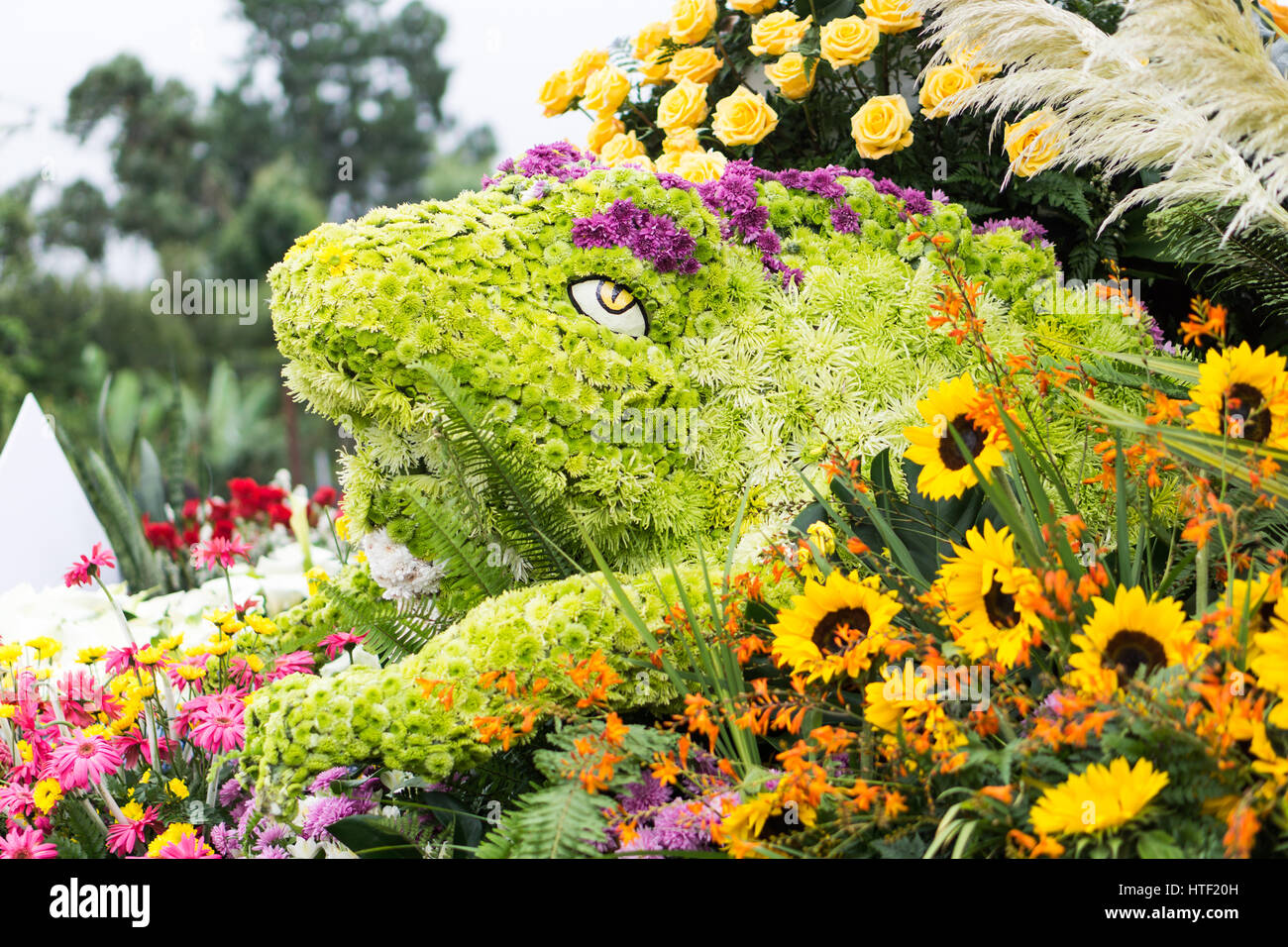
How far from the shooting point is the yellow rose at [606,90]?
136 inches

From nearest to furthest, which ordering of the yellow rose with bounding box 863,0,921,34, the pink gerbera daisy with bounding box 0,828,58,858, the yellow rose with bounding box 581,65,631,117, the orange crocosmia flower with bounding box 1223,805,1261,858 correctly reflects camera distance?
the orange crocosmia flower with bounding box 1223,805,1261,858 → the pink gerbera daisy with bounding box 0,828,58,858 → the yellow rose with bounding box 863,0,921,34 → the yellow rose with bounding box 581,65,631,117

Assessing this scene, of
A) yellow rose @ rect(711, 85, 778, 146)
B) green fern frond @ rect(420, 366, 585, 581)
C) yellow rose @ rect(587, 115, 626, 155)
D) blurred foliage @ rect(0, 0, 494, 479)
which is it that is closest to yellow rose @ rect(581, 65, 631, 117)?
yellow rose @ rect(587, 115, 626, 155)

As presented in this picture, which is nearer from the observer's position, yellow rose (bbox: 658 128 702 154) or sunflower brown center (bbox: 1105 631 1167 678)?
sunflower brown center (bbox: 1105 631 1167 678)

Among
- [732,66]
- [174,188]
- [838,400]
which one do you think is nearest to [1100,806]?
[838,400]

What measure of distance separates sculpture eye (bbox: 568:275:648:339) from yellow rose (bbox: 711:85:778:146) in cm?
118

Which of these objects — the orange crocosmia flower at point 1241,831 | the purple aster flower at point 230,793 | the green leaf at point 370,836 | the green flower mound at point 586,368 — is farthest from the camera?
the purple aster flower at point 230,793

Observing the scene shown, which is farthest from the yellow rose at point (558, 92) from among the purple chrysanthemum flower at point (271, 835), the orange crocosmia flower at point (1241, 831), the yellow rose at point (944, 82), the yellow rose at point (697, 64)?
the orange crocosmia flower at point (1241, 831)

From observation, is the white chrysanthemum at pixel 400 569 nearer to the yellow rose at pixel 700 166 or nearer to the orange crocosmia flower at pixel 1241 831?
the yellow rose at pixel 700 166

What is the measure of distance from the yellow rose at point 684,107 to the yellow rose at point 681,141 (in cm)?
2

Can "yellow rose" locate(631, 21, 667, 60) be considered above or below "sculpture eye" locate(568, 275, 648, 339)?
above

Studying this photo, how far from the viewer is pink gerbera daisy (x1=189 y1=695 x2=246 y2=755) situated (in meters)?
1.80

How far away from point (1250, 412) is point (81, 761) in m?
2.08

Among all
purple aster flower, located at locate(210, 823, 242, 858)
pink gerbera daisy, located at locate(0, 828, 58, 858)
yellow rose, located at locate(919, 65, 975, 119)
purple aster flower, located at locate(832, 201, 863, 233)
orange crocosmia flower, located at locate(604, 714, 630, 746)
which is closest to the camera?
orange crocosmia flower, located at locate(604, 714, 630, 746)

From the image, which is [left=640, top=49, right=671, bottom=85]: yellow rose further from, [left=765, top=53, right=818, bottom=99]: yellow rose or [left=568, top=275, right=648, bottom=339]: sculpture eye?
[left=568, top=275, right=648, bottom=339]: sculpture eye
